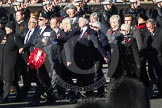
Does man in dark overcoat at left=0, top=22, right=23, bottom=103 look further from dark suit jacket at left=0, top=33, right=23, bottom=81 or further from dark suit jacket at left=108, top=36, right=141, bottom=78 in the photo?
dark suit jacket at left=108, top=36, right=141, bottom=78

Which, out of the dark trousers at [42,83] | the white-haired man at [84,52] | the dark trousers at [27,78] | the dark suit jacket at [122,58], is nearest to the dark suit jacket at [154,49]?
the dark suit jacket at [122,58]

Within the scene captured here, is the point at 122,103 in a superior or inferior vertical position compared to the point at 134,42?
superior

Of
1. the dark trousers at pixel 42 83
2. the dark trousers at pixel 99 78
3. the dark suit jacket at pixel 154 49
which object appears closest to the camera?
the dark trousers at pixel 42 83

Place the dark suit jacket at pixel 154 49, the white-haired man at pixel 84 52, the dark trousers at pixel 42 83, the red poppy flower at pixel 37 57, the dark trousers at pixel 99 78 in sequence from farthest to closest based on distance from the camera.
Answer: the dark suit jacket at pixel 154 49, the dark trousers at pixel 99 78, the dark trousers at pixel 42 83, the white-haired man at pixel 84 52, the red poppy flower at pixel 37 57

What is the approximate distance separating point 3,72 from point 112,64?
7.10 feet

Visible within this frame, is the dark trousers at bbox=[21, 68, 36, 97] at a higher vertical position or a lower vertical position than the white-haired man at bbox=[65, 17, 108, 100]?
lower

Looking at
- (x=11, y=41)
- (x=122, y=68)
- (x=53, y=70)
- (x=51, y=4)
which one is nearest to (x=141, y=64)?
(x=122, y=68)

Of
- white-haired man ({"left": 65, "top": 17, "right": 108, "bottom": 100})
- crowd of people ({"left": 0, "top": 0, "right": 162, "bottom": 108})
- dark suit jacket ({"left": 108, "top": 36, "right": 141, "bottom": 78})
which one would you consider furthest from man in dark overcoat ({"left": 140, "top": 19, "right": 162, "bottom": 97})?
white-haired man ({"left": 65, "top": 17, "right": 108, "bottom": 100})

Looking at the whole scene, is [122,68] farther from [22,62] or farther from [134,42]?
[22,62]

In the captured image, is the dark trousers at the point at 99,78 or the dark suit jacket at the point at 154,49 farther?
the dark suit jacket at the point at 154,49

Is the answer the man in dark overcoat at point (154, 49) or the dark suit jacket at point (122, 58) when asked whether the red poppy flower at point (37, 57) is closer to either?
the dark suit jacket at point (122, 58)

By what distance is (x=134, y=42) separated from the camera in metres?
11.6

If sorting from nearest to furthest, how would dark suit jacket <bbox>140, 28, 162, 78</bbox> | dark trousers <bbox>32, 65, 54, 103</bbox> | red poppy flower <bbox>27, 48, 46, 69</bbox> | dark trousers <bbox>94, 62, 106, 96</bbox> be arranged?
1. red poppy flower <bbox>27, 48, 46, 69</bbox>
2. dark trousers <bbox>32, 65, 54, 103</bbox>
3. dark trousers <bbox>94, 62, 106, 96</bbox>
4. dark suit jacket <bbox>140, 28, 162, 78</bbox>

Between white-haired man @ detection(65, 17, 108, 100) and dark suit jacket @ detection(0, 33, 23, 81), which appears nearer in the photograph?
white-haired man @ detection(65, 17, 108, 100)
